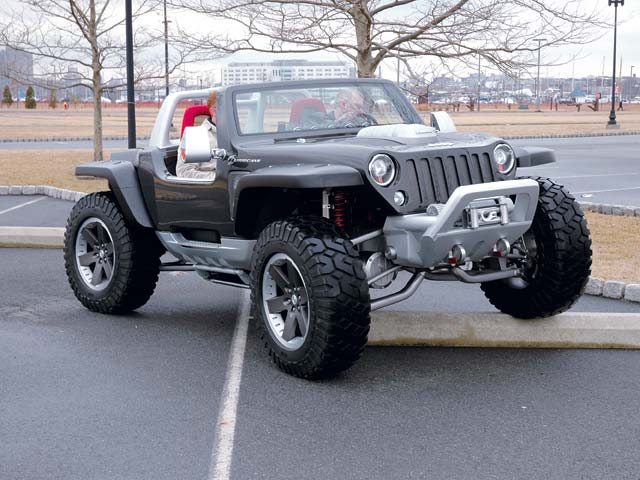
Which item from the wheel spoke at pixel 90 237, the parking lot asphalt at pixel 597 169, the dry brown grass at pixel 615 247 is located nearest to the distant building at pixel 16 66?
the parking lot asphalt at pixel 597 169

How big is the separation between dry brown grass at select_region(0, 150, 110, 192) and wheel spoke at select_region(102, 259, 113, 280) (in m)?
9.39

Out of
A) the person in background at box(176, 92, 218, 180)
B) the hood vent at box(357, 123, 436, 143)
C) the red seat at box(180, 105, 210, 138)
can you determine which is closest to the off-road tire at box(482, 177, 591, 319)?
the hood vent at box(357, 123, 436, 143)

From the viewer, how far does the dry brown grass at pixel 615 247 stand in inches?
370

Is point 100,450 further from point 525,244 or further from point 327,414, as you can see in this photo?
point 525,244

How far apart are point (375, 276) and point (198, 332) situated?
1.74 m

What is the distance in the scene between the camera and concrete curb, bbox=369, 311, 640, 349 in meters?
7.20

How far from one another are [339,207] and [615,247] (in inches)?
198

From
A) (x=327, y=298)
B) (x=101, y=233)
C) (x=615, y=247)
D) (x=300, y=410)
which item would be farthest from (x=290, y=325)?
(x=615, y=247)

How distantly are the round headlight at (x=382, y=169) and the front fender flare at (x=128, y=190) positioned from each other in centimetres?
250

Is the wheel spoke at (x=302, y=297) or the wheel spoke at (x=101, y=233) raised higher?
the wheel spoke at (x=101, y=233)

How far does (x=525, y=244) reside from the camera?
7.20 metres

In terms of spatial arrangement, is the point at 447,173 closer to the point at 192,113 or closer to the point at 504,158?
the point at 504,158

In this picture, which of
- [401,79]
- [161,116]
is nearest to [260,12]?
[401,79]

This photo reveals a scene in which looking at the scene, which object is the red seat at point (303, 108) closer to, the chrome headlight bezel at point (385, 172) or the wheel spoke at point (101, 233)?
the chrome headlight bezel at point (385, 172)
